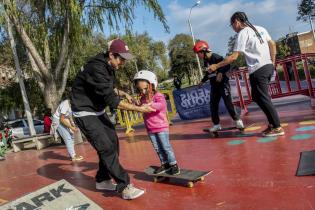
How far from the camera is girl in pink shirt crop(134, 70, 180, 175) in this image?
5.01m

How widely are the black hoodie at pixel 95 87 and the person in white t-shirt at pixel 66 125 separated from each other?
11.2ft

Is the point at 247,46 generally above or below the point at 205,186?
above

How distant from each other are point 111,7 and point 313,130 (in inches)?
349

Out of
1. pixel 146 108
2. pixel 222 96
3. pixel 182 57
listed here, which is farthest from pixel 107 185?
pixel 182 57

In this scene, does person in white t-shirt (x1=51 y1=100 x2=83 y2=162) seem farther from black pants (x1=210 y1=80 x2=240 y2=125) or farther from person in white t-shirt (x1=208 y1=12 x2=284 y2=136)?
person in white t-shirt (x1=208 y1=12 x2=284 y2=136)

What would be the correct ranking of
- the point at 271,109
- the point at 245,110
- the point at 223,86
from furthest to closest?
the point at 245,110
the point at 223,86
the point at 271,109

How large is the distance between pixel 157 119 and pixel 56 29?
31.0ft

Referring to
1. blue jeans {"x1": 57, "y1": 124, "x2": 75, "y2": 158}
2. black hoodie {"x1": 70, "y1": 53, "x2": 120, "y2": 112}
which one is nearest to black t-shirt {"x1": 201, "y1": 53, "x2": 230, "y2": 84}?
black hoodie {"x1": 70, "y1": 53, "x2": 120, "y2": 112}

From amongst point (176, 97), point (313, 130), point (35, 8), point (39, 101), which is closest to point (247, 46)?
point (313, 130)

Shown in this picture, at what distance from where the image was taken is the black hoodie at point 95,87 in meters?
4.57

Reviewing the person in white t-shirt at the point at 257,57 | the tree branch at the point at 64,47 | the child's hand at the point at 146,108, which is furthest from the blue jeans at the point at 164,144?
the tree branch at the point at 64,47

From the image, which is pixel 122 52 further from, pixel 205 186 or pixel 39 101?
pixel 39 101

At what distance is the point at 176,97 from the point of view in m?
12.8

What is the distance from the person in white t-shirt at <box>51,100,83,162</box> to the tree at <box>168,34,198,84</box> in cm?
4666
